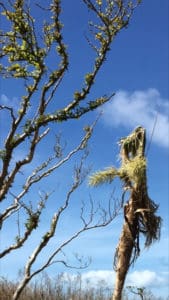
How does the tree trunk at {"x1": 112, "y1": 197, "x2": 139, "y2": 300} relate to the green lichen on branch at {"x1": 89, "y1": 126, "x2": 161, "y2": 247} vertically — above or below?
below

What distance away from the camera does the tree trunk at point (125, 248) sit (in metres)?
19.5

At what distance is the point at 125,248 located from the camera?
20.0 m

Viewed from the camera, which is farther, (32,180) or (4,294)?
(4,294)

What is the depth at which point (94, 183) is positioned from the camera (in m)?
21.8

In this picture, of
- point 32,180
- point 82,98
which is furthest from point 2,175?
point 32,180

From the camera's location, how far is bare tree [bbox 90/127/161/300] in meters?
19.8

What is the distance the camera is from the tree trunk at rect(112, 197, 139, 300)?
19516 mm

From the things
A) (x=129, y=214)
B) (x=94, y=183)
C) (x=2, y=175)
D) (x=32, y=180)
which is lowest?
(x=2, y=175)

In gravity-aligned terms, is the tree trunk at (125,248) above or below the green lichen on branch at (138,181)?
below

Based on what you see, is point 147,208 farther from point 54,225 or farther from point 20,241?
point 20,241

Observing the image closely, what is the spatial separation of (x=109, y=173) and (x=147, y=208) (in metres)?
1.94

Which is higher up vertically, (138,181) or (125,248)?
(138,181)

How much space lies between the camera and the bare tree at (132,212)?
65.1 ft

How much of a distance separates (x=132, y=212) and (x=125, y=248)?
50.3 inches
